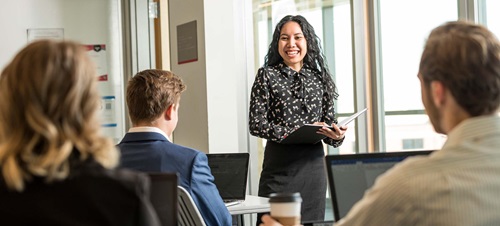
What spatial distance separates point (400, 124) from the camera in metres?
5.30

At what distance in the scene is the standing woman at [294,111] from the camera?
14.5 ft

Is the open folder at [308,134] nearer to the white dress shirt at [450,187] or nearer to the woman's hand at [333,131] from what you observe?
the woman's hand at [333,131]

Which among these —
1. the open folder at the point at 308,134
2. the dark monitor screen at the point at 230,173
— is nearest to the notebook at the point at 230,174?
the dark monitor screen at the point at 230,173

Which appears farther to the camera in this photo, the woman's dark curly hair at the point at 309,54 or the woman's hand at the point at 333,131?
the woman's dark curly hair at the point at 309,54

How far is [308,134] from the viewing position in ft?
13.8

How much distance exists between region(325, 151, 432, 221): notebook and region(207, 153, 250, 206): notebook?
1.67m

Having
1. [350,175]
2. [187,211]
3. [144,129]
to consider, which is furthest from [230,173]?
[350,175]

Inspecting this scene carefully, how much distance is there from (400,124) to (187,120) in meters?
1.68

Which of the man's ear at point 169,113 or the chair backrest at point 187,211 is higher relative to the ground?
the man's ear at point 169,113

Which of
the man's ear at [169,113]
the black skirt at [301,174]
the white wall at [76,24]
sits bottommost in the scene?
the black skirt at [301,174]

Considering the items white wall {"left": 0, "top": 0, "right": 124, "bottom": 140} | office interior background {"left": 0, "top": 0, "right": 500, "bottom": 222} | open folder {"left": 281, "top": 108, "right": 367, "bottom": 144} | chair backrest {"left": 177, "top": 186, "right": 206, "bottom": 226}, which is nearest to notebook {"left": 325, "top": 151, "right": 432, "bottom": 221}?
chair backrest {"left": 177, "top": 186, "right": 206, "bottom": 226}

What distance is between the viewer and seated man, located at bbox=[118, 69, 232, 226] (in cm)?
289

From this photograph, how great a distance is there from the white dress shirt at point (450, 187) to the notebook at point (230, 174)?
2.39m

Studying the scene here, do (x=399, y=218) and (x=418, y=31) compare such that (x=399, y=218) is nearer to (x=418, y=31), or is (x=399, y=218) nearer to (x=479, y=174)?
(x=479, y=174)
